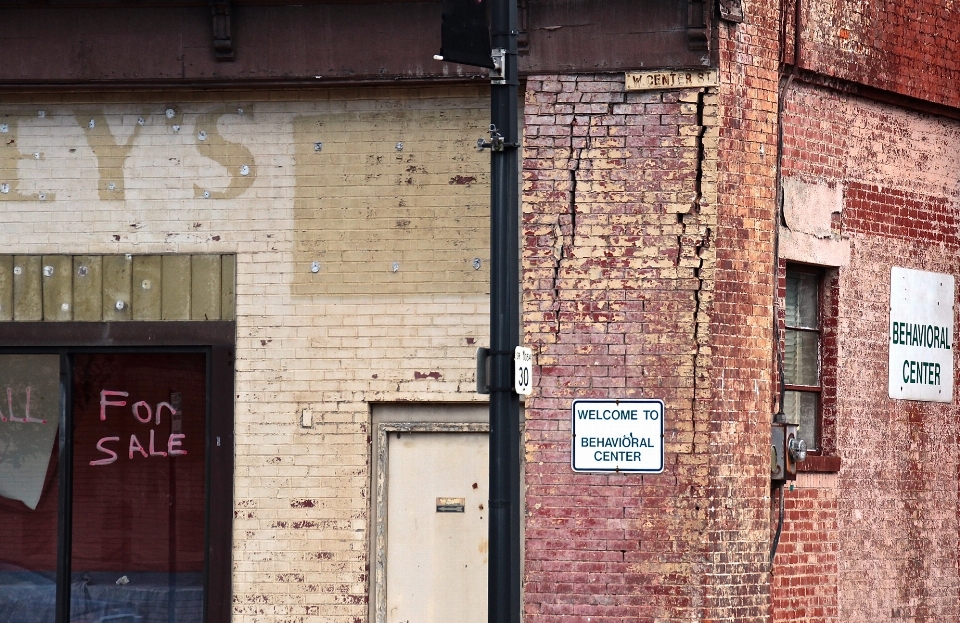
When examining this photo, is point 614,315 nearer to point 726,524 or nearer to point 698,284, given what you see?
point 698,284

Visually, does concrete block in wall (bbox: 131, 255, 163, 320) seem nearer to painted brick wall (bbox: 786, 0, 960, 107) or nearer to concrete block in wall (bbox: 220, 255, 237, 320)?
concrete block in wall (bbox: 220, 255, 237, 320)

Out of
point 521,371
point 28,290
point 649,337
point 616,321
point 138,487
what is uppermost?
point 28,290

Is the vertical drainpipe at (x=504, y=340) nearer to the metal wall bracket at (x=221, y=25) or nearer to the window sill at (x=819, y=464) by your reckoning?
the metal wall bracket at (x=221, y=25)

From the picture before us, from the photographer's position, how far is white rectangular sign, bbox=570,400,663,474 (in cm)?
995

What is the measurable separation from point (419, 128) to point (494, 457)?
3.46 m

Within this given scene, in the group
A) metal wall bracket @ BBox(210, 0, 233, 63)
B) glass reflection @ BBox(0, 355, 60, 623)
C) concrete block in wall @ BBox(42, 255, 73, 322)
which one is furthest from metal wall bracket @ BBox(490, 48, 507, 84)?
glass reflection @ BBox(0, 355, 60, 623)

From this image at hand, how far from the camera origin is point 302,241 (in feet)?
34.8

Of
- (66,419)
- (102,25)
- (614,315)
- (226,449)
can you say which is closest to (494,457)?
(614,315)

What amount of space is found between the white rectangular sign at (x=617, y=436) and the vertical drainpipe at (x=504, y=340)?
1.91 meters

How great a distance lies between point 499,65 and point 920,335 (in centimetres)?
548

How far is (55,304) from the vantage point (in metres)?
10.8

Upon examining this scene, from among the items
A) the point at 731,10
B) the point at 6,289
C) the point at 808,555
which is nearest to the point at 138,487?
the point at 6,289

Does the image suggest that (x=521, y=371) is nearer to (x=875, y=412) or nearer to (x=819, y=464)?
(x=819, y=464)

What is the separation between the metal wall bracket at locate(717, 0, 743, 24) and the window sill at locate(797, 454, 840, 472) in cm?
342
